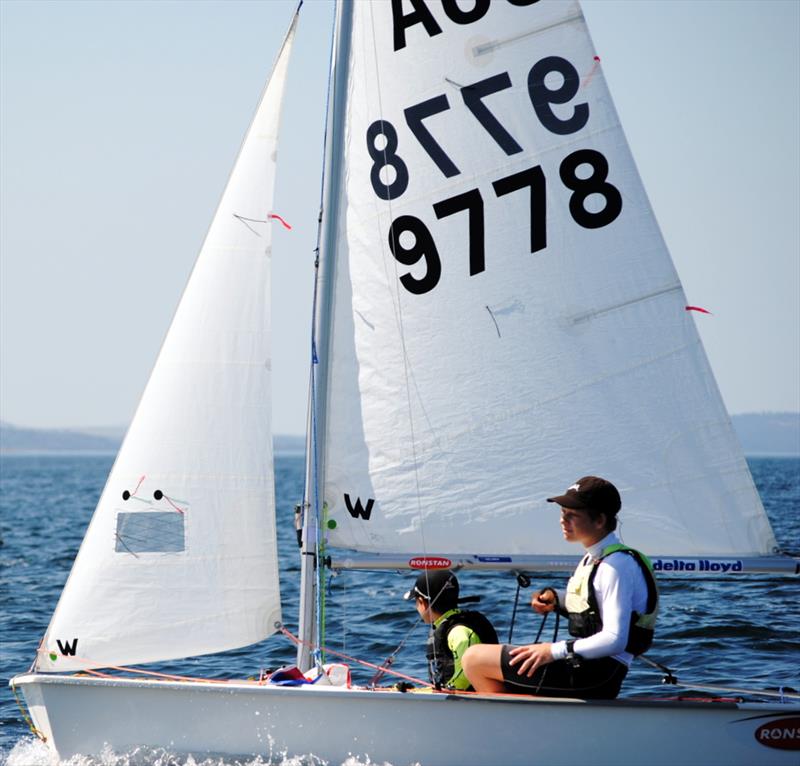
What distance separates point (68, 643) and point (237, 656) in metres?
4.16

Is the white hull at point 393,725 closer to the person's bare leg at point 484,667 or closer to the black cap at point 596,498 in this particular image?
the person's bare leg at point 484,667

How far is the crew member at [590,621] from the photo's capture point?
20.5 feet

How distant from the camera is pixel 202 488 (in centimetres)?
789

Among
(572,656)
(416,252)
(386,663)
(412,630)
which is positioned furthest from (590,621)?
(412,630)

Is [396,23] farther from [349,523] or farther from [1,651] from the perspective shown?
[1,651]

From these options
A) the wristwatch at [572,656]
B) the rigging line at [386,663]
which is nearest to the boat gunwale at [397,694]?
the wristwatch at [572,656]

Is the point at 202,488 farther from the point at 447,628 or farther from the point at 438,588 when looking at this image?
the point at 447,628

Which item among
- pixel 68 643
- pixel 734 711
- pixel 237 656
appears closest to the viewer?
pixel 734 711

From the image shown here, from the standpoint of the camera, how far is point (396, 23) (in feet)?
26.1

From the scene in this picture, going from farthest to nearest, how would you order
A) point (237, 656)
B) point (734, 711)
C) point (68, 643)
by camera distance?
point (237, 656) → point (68, 643) → point (734, 711)

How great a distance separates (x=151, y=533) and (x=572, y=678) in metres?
2.72

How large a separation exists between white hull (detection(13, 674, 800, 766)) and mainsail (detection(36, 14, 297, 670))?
16.3 inches

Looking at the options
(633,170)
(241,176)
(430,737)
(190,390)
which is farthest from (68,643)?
(633,170)

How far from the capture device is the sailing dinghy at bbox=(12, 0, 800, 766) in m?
→ 7.84
